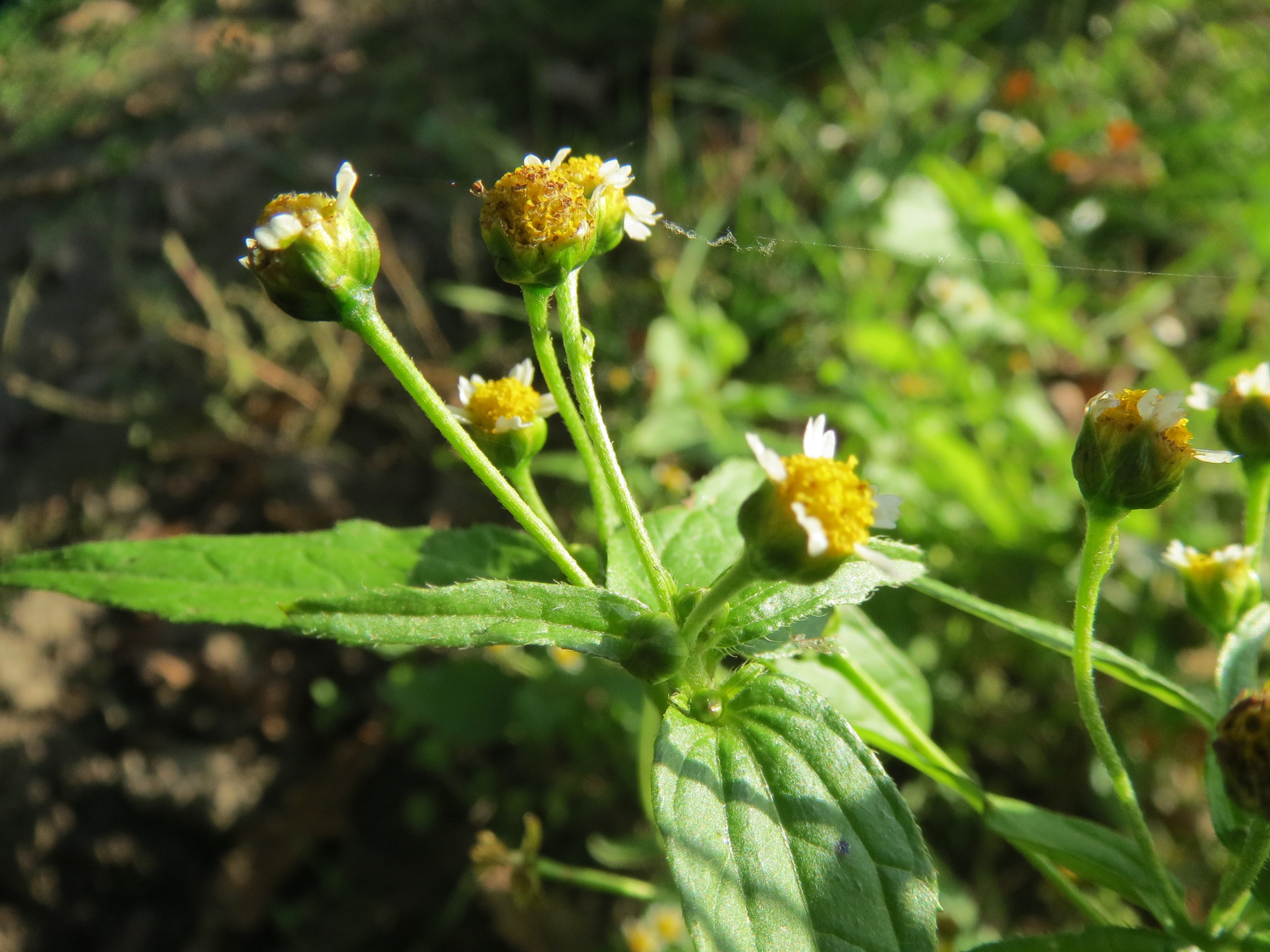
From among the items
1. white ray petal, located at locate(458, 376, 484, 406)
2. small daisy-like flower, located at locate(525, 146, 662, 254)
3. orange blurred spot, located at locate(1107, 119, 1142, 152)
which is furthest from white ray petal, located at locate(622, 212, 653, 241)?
orange blurred spot, located at locate(1107, 119, 1142, 152)

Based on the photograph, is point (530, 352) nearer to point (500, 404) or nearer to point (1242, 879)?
point (500, 404)

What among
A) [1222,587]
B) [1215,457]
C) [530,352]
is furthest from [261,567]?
[530,352]

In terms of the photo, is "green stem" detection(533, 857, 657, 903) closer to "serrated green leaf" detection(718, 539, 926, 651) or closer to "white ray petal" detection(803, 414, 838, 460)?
"serrated green leaf" detection(718, 539, 926, 651)

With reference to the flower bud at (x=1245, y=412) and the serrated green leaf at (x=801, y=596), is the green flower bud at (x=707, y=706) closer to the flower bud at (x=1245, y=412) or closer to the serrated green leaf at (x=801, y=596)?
the serrated green leaf at (x=801, y=596)

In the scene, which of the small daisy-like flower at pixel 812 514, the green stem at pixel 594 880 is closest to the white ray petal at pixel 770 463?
the small daisy-like flower at pixel 812 514

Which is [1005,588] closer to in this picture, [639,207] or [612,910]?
[612,910]

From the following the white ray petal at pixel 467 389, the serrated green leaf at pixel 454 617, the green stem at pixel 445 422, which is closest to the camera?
the serrated green leaf at pixel 454 617
